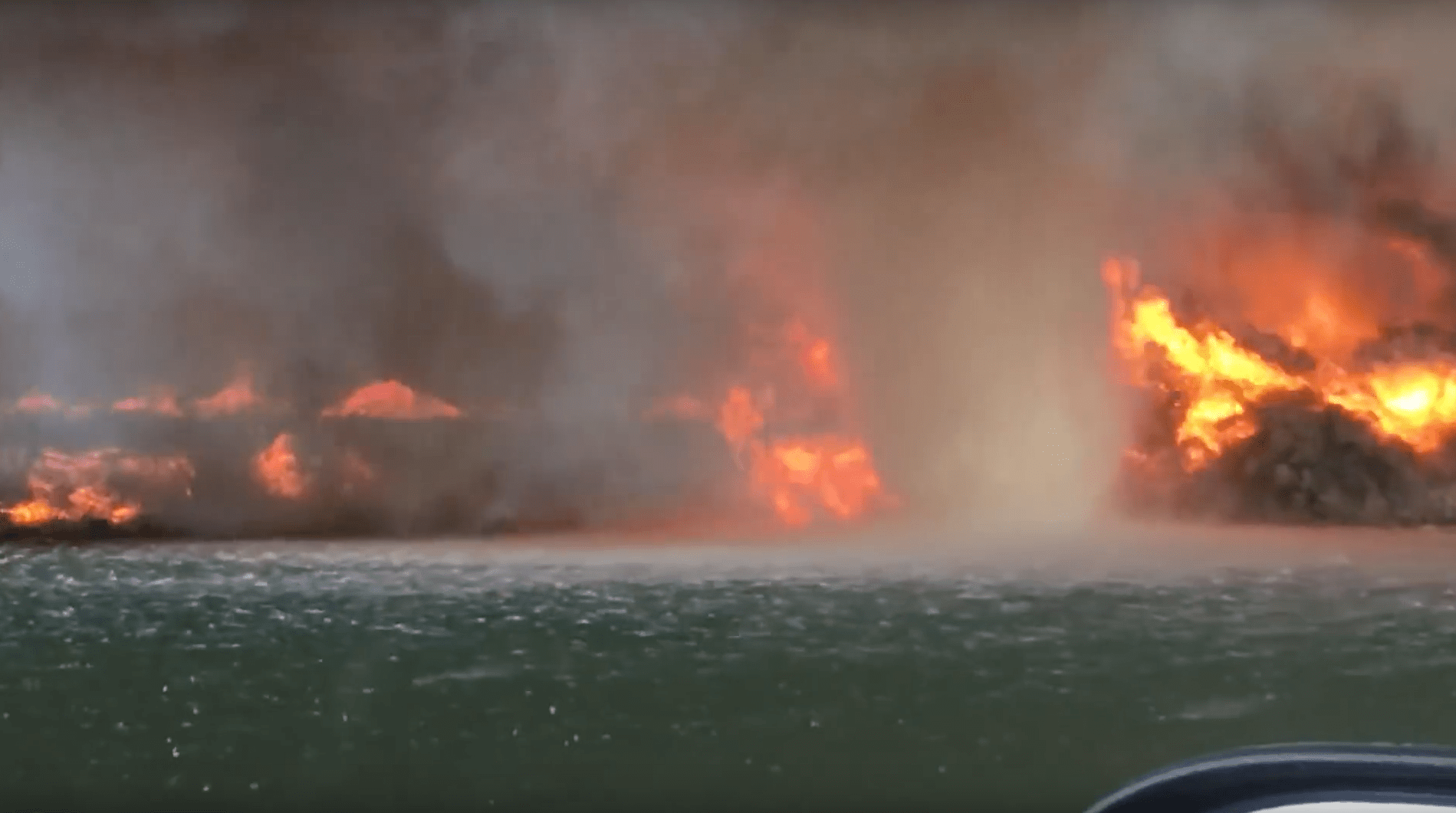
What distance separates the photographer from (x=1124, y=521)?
1314 cm

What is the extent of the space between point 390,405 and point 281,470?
1.32 meters

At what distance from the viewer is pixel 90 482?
11953mm

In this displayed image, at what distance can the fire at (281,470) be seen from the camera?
1241 cm

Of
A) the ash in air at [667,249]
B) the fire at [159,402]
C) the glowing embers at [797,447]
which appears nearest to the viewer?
the ash in air at [667,249]

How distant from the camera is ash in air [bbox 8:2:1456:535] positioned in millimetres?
10914

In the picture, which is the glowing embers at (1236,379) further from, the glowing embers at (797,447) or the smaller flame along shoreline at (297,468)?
the smaller flame along shoreline at (297,468)

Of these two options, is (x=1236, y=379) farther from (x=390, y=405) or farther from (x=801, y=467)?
(x=390, y=405)

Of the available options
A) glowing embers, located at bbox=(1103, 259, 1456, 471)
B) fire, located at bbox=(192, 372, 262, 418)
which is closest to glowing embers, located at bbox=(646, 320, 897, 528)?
glowing embers, located at bbox=(1103, 259, 1456, 471)

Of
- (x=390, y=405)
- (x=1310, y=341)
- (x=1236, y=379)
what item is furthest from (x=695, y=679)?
(x=1310, y=341)

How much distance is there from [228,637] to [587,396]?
196 inches

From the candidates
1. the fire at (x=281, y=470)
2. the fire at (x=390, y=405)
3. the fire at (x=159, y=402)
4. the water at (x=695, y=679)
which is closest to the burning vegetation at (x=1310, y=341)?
the water at (x=695, y=679)

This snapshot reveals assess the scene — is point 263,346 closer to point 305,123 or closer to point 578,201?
point 305,123

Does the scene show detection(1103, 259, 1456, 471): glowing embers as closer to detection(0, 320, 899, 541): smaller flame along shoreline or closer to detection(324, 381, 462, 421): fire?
detection(0, 320, 899, 541): smaller flame along shoreline

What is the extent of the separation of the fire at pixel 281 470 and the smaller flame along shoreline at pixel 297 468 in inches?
0.5
